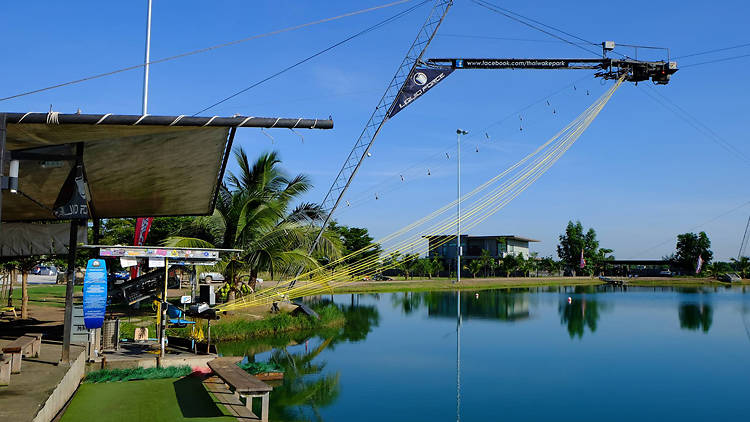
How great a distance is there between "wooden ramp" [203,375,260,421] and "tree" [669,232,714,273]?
118517 mm

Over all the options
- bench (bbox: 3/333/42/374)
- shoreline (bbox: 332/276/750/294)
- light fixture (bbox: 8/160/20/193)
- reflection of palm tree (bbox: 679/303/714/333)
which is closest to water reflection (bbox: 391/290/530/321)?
shoreline (bbox: 332/276/750/294)

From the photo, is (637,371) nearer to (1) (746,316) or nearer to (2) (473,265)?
(1) (746,316)

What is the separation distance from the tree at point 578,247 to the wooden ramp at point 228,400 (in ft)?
375

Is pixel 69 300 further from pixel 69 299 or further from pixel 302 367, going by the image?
pixel 302 367

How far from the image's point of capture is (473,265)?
102625 mm

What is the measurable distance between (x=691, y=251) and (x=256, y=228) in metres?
112

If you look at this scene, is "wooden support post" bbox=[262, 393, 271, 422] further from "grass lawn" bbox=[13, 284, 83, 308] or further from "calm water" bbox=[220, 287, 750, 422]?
"grass lawn" bbox=[13, 284, 83, 308]

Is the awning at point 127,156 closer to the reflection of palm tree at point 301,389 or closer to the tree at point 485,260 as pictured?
the reflection of palm tree at point 301,389

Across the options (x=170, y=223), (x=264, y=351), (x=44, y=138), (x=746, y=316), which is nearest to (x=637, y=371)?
(x=264, y=351)

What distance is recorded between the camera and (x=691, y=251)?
116188 mm

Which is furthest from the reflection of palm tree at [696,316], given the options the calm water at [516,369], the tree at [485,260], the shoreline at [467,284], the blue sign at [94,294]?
the tree at [485,260]

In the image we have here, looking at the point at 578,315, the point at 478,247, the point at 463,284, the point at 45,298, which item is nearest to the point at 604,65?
the point at 578,315

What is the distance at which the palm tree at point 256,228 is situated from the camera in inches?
1117

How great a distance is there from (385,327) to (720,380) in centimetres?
1732
